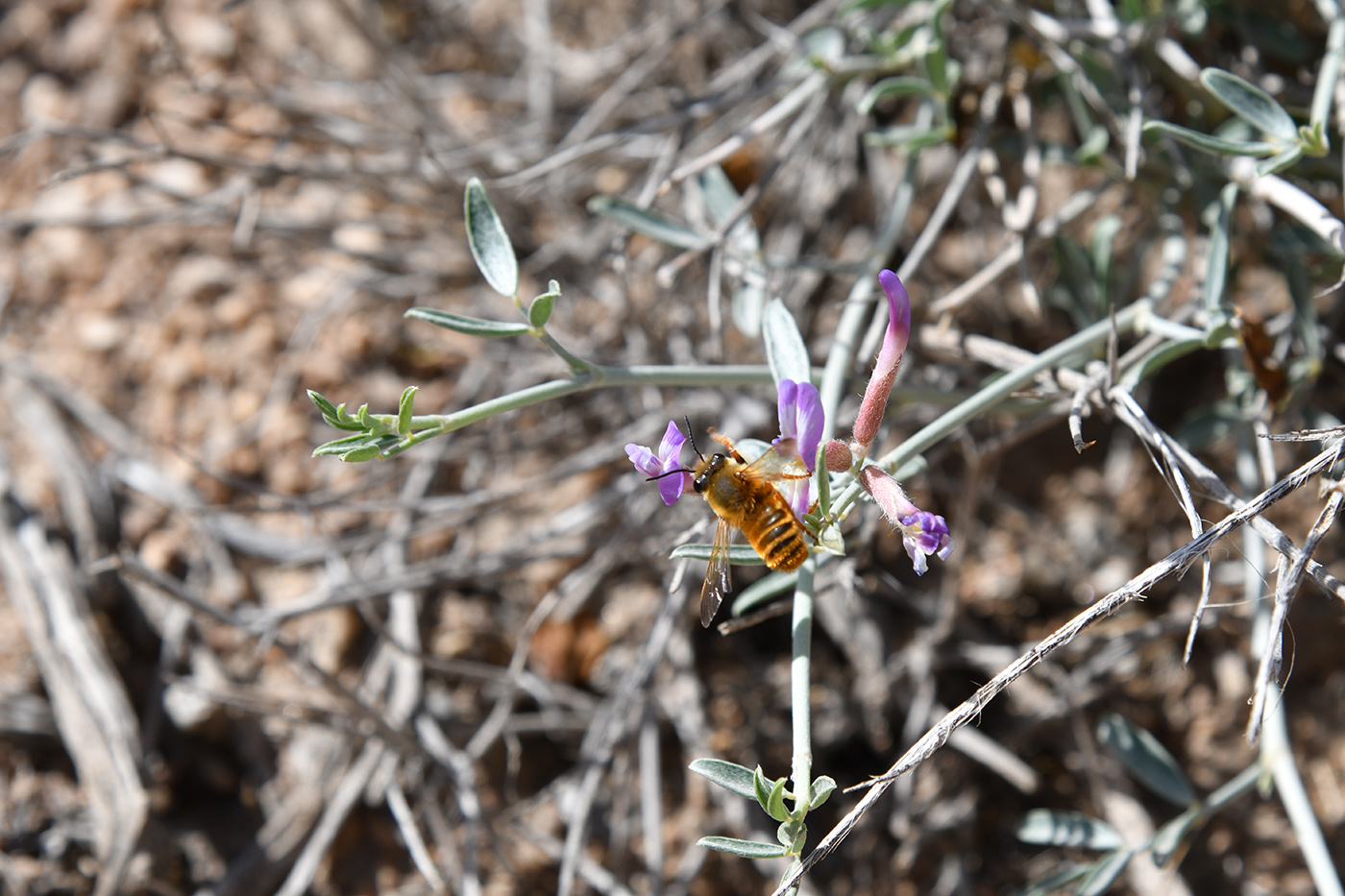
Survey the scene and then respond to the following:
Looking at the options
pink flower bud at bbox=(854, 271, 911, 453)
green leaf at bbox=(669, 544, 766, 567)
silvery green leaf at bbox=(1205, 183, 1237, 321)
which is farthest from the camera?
silvery green leaf at bbox=(1205, 183, 1237, 321)

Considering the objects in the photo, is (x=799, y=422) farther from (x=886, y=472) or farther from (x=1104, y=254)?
(x=1104, y=254)

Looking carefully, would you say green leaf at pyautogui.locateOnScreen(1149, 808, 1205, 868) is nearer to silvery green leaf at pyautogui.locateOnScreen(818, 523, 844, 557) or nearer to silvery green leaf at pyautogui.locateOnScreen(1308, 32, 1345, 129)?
silvery green leaf at pyautogui.locateOnScreen(818, 523, 844, 557)

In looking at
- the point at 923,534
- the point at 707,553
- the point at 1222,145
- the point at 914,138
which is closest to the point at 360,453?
the point at 707,553

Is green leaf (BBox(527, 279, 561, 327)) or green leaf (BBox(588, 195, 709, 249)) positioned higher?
green leaf (BBox(527, 279, 561, 327))

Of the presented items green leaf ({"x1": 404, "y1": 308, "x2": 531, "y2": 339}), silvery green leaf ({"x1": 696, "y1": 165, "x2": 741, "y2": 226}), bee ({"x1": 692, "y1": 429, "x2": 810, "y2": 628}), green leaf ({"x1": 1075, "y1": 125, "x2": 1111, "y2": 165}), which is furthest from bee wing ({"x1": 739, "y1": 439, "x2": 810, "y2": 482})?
green leaf ({"x1": 1075, "y1": 125, "x2": 1111, "y2": 165})

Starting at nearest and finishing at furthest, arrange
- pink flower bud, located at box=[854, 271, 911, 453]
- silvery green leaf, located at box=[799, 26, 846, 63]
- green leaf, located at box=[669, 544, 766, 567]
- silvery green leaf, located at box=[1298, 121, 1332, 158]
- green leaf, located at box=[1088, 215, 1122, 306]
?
pink flower bud, located at box=[854, 271, 911, 453]
green leaf, located at box=[669, 544, 766, 567]
silvery green leaf, located at box=[1298, 121, 1332, 158]
green leaf, located at box=[1088, 215, 1122, 306]
silvery green leaf, located at box=[799, 26, 846, 63]

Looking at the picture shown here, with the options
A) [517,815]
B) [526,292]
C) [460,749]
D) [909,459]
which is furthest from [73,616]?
[909,459]
